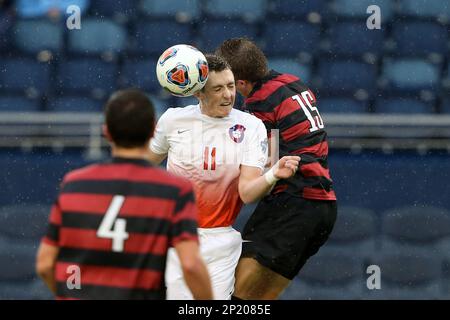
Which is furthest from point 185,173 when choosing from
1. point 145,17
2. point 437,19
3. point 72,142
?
point 437,19

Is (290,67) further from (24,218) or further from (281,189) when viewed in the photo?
(281,189)

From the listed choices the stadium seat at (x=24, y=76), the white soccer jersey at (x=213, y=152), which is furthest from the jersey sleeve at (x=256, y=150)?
the stadium seat at (x=24, y=76)

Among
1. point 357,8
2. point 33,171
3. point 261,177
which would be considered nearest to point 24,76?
point 33,171

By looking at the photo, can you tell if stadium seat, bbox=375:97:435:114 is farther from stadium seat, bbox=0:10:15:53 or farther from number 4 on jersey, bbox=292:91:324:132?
number 4 on jersey, bbox=292:91:324:132

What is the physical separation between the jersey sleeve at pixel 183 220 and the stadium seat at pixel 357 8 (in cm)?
665

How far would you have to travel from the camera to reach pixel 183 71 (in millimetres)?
5133

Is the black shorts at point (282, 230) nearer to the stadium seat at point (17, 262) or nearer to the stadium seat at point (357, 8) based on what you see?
the stadium seat at point (17, 262)

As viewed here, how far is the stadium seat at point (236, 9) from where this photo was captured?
32.3ft

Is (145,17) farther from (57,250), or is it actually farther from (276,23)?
(57,250)

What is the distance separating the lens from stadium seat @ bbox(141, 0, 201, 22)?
985 centimetres

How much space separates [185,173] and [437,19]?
5.49m

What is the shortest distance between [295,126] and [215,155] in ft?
2.04

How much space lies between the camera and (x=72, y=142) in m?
8.09
